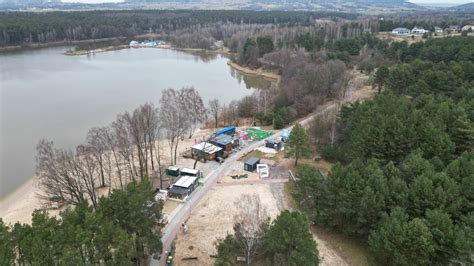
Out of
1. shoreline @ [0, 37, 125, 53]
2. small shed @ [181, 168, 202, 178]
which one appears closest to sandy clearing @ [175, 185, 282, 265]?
small shed @ [181, 168, 202, 178]

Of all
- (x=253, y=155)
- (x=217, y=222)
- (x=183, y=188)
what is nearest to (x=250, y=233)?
(x=217, y=222)

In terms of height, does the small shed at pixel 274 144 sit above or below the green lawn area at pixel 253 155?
above

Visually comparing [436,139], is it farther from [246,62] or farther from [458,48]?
[246,62]

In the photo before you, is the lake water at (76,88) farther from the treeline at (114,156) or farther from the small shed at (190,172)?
the small shed at (190,172)

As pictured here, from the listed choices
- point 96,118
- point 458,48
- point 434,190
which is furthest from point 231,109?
point 458,48

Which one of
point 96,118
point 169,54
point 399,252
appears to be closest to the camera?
point 399,252

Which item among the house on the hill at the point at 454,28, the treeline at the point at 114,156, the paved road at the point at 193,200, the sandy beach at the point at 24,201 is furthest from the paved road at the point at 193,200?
the house on the hill at the point at 454,28
